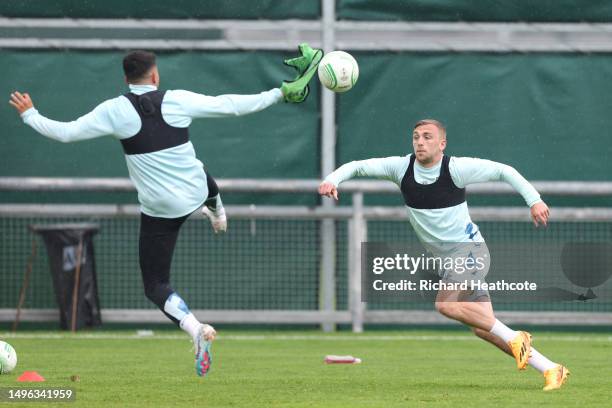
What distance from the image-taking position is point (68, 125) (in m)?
8.91

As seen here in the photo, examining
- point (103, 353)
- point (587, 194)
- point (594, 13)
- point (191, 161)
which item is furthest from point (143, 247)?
point (594, 13)

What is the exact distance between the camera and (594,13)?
49.2 feet

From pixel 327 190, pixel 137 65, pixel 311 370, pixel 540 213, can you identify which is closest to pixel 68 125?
pixel 137 65

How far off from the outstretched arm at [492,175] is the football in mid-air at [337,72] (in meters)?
0.94

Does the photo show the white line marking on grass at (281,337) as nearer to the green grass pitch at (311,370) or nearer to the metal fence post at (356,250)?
the green grass pitch at (311,370)

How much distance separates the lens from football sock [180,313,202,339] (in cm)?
891

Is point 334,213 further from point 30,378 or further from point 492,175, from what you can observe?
point 30,378

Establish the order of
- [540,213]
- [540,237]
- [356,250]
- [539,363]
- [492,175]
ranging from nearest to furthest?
[540,213] → [539,363] → [492,175] → [356,250] → [540,237]

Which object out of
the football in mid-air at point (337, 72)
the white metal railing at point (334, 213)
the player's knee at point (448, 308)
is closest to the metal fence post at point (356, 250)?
the white metal railing at point (334, 213)

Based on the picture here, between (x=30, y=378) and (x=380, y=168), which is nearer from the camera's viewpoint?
(x=30, y=378)

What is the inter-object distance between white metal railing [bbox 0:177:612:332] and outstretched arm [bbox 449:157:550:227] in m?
4.63

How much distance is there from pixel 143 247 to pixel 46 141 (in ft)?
19.9

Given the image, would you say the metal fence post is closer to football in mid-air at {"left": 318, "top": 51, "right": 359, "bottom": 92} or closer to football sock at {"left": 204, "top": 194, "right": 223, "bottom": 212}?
football sock at {"left": 204, "top": 194, "right": 223, "bottom": 212}

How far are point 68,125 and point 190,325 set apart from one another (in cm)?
152
